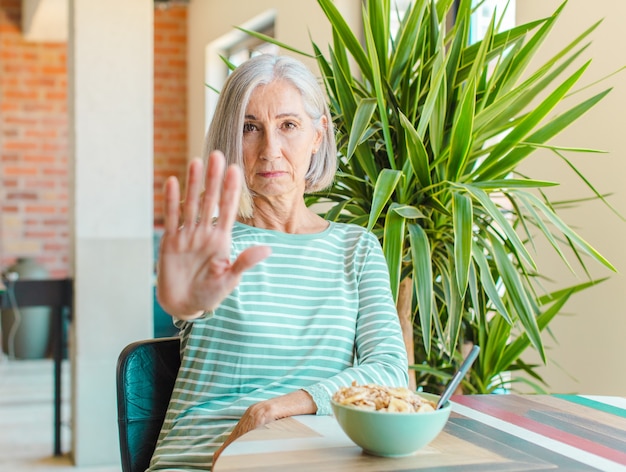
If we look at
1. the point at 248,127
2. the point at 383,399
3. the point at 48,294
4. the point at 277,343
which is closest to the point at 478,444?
the point at 383,399

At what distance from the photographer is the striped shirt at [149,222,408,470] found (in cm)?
150

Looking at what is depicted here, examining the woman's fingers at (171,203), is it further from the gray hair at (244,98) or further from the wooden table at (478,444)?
the gray hair at (244,98)

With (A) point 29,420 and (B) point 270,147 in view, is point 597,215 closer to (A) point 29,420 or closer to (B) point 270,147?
(B) point 270,147

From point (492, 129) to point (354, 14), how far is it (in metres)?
1.84

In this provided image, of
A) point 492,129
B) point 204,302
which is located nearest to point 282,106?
point 204,302

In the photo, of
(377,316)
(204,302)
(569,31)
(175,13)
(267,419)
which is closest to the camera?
(204,302)

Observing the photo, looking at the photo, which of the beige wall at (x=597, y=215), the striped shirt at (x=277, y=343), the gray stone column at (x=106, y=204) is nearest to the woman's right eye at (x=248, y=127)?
the striped shirt at (x=277, y=343)

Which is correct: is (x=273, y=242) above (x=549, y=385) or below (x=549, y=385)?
above

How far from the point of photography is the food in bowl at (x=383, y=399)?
1104 millimetres

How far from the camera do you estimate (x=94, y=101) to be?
12.6 feet

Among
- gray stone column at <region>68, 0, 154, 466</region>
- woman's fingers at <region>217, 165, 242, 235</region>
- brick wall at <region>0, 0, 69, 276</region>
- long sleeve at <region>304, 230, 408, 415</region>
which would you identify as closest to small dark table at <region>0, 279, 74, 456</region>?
gray stone column at <region>68, 0, 154, 466</region>

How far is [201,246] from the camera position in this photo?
3.79ft

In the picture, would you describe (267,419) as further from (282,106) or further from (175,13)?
(175,13)

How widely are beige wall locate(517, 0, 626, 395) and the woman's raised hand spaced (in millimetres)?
1547
